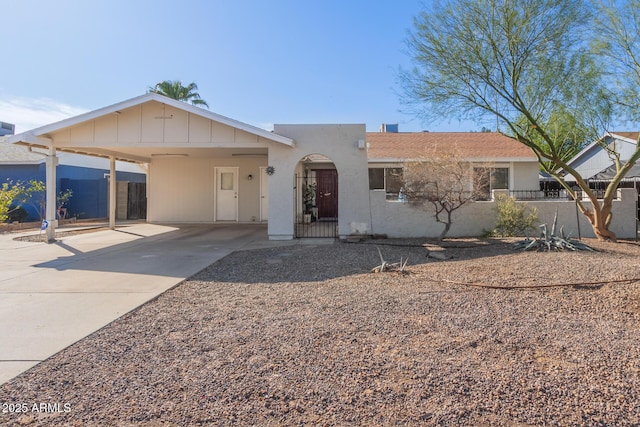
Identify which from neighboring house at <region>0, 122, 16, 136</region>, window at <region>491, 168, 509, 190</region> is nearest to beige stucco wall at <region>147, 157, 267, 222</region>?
window at <region>491, 168, 509, 190</region>

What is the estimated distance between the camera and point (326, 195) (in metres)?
18.4

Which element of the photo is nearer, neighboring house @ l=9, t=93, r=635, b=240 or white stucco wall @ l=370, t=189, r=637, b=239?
neighboring house @ l=9, t=93, r=635, b=240

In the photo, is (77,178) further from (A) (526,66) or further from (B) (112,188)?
(A) (526,66)

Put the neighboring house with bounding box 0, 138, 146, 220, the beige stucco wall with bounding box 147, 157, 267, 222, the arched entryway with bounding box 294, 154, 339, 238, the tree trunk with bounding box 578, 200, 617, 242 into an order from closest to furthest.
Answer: the tree trunk with bounding box 578, 200, 617, 242
the arched entryway with bounding box 294, 154, 339, 238
the beige stucco wall with bounding box 147, 157, 267, 222
the neighboring house with bounding box 0, 138, 146, 220

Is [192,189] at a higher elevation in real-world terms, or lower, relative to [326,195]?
higher

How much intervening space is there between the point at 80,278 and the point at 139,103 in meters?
5.44

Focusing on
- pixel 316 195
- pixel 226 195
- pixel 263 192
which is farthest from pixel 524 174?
pixel 226 195

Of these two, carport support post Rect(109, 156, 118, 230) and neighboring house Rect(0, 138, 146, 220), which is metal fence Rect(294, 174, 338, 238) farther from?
neighboring house Rect(0, 138, 146, 220)

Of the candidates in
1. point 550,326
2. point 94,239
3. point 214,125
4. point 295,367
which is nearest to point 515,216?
point 550,326

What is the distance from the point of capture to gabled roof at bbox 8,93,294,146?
10162mm

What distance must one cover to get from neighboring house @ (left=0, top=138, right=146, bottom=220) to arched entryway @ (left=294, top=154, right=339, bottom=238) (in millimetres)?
9412

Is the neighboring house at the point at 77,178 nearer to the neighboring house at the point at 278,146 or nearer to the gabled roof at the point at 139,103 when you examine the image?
the neighboring house at the point at 278,146

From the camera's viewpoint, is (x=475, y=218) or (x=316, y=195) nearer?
(x=475, y=218)

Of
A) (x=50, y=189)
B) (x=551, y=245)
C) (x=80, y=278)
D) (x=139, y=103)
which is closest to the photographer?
(x=80, y=278)
